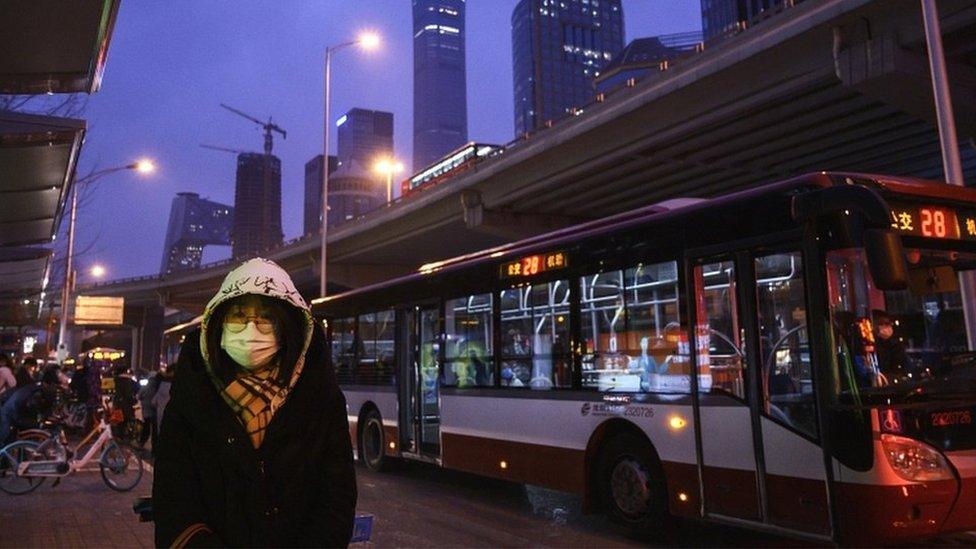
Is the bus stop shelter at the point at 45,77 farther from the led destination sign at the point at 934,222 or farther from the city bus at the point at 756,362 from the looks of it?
the led destination sign at the point at 934,222

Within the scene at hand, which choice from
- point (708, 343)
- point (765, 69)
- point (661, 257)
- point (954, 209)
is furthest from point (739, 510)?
point (765, 69)

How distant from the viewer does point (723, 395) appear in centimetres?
666

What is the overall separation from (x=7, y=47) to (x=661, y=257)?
696 cm

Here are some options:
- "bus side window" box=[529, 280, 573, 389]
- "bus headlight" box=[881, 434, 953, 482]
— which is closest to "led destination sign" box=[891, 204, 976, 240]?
"bus headlight" box=[881, 434, 953, 482]

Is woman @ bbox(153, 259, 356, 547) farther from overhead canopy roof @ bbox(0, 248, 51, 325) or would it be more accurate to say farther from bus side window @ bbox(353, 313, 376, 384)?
overhead canopy roof @ bbox(0, 248, 51, 325)

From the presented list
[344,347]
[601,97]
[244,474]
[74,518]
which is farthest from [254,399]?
[601,97]

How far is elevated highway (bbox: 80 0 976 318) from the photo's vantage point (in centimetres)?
1770

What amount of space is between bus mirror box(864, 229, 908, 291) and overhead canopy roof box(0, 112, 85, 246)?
8.22m

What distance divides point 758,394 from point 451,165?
4574cm

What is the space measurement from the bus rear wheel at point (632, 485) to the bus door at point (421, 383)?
3.76m

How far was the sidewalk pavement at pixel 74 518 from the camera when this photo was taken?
7.06m

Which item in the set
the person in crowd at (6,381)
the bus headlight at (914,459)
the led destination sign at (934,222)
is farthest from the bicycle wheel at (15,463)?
the led destination sign at (934,222)

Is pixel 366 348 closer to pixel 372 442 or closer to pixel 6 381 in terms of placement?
pixel 372 442

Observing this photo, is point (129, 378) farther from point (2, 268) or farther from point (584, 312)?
point (584, 312)
